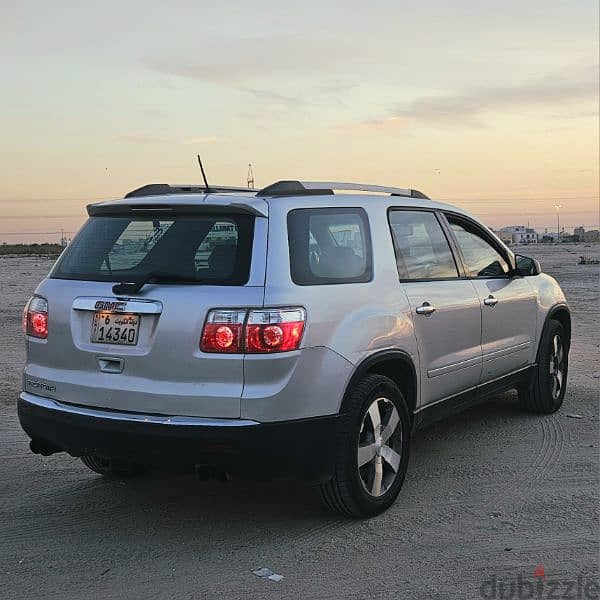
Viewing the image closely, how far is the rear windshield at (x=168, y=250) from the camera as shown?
4.23 meters

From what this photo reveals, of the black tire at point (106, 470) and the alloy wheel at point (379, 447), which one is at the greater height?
the alloy wheel at point (379, 447)

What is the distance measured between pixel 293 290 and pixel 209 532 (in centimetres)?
141

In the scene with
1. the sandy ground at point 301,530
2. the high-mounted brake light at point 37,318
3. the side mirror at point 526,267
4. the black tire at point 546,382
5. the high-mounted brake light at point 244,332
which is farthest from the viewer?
the black tire at point 546,382

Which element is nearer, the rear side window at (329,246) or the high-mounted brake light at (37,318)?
the rear side window at (329,246)

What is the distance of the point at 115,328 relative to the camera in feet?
13.9

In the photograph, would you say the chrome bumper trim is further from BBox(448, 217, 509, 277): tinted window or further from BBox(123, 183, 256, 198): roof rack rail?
BBox(448, 217, 509, 277): tinted window

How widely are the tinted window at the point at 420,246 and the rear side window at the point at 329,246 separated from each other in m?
0.32

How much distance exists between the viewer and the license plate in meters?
4.19

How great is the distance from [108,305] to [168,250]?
1.38ft

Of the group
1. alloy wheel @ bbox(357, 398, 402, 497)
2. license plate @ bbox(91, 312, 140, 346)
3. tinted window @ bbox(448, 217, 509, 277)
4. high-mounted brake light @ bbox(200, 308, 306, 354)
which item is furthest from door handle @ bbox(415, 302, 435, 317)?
license plate @ bbox(91, 312, 140, 346)

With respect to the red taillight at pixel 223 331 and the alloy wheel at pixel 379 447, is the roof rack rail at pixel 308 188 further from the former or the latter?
the alloy wheel at pixel 379 447

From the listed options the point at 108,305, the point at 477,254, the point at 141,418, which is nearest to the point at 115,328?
the point at 108,305

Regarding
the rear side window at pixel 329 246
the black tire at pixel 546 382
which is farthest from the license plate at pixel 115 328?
the black tire at pixel 546 382

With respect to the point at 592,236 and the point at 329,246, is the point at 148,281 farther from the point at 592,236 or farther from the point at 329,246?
the point at 592,236
